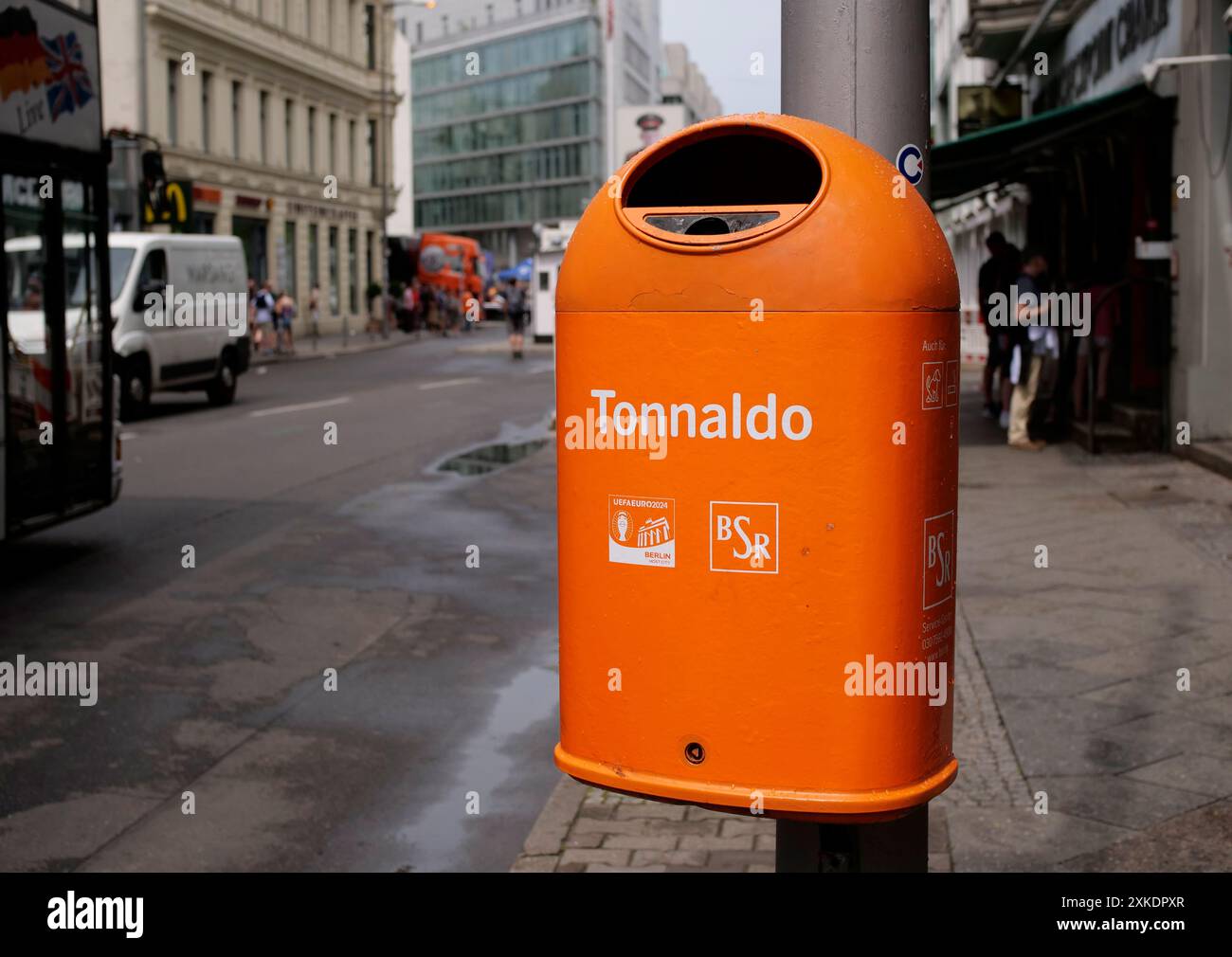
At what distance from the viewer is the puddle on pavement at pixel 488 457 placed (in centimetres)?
1537

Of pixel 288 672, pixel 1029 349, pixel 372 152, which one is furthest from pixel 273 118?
pixel 288 672

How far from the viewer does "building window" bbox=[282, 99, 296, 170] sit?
5200cm

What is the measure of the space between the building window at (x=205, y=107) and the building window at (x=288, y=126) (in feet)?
18.5

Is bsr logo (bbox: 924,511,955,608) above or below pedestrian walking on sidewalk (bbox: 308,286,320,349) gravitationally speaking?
below

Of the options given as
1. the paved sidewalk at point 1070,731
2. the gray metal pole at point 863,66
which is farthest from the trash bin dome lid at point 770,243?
the paved sidewalk at point 1070,731

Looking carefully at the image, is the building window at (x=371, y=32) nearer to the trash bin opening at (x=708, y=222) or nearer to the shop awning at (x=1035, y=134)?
the shop awning at (x=1035, y=134)

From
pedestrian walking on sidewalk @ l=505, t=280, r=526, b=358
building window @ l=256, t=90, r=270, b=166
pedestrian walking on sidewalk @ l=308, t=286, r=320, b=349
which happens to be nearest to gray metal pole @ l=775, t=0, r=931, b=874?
pedestrian walking on sidewalk @ l=505, t=280, r=526, b=358

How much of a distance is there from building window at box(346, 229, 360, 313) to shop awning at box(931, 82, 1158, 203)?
42.7 meters

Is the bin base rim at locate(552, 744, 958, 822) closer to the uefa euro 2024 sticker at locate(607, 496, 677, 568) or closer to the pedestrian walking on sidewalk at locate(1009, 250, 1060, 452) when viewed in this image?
the uefa euro 2024 sticker at locate(607, 496, 677, 568)

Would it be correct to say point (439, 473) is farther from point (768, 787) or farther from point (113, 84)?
point (113, 84)
